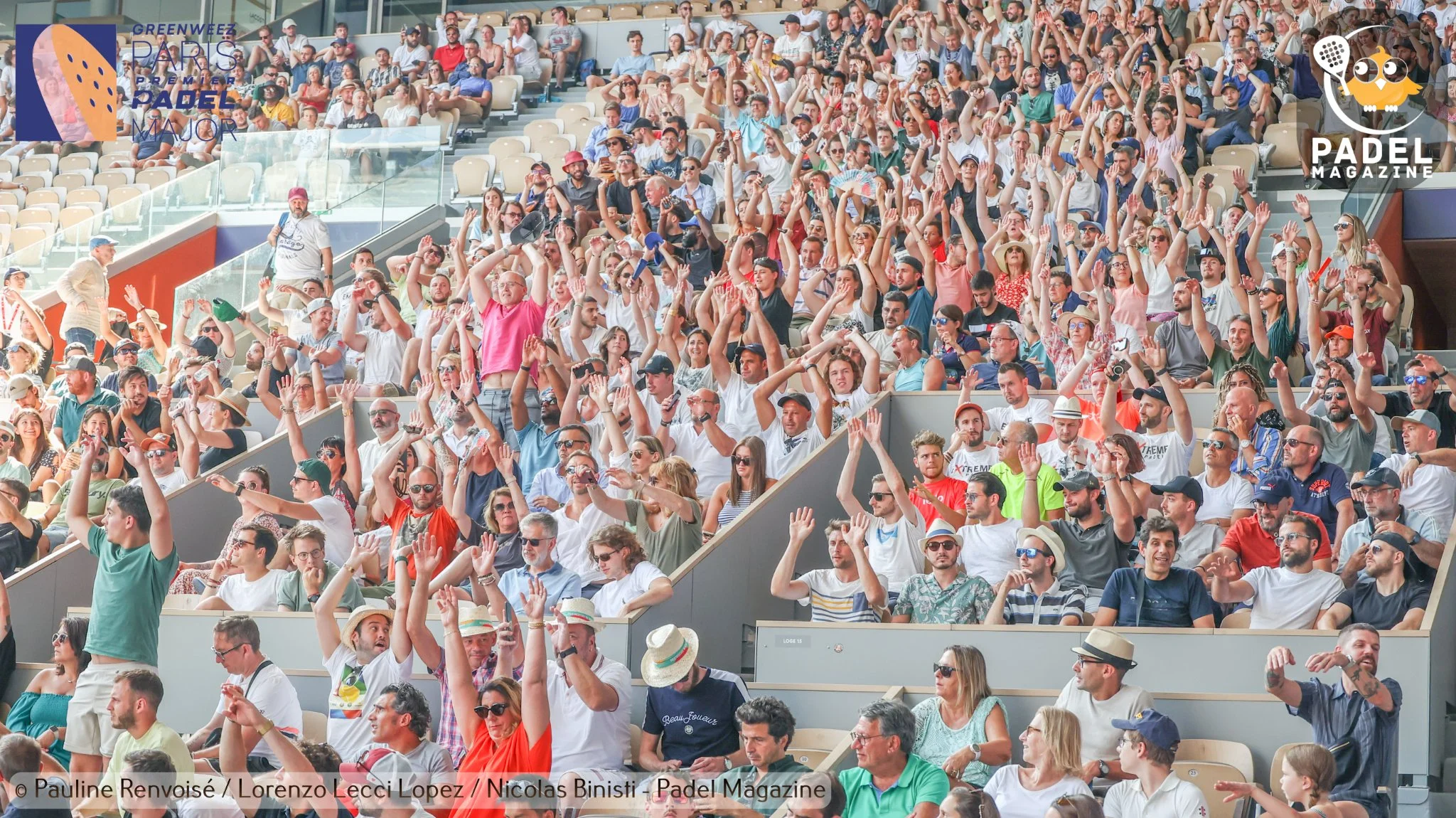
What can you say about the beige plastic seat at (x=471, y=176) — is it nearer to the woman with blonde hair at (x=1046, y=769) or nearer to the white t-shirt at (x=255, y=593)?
the white t-shirt at (x=255, y=593)

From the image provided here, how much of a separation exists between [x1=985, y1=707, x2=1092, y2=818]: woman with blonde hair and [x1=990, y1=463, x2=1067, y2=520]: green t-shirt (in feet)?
6.93

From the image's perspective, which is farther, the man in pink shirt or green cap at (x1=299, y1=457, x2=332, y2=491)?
the man in pink shirt

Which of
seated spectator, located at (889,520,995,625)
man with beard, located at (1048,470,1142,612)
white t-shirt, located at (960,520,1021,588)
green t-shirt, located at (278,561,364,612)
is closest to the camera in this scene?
seated spectator, located at (889,520,995,625)

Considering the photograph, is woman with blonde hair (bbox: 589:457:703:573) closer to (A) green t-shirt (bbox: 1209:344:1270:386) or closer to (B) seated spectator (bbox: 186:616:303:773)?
(B) seated spectator (bbox: 186:616:303:773)

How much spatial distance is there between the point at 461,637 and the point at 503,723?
0.46 m

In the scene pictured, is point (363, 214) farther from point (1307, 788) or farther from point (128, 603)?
point (1307, 788)

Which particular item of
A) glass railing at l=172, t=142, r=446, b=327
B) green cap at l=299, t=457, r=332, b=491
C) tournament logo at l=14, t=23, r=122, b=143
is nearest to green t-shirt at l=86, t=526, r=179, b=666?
green cap at l=299, t=457, r=332, b=491

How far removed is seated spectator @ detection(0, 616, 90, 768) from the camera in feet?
23.0

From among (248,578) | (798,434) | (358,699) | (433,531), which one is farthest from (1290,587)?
(248,578)

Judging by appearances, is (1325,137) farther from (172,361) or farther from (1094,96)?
(172,361)

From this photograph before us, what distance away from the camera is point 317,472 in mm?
9070

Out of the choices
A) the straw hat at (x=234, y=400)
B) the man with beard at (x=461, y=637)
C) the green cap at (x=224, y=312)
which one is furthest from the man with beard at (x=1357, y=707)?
the green cap at (x=224, y=312)

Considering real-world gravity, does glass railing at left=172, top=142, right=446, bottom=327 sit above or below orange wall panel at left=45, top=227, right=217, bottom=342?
above

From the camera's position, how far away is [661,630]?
20.8ft
